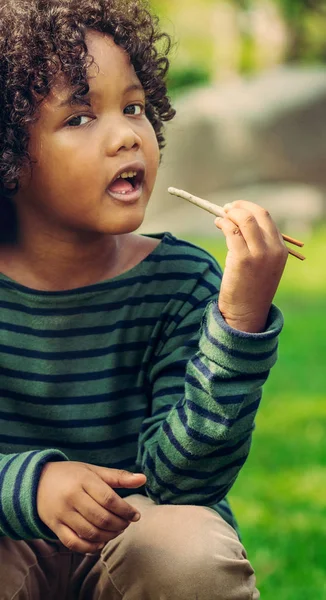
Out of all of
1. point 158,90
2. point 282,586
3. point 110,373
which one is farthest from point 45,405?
point 282,586

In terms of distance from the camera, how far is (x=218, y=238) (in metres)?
8.07

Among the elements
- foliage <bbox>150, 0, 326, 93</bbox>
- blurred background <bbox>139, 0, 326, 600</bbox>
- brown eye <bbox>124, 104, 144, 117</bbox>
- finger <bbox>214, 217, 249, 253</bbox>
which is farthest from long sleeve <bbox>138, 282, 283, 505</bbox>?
foliage <bbox>150, 0, 326, 93</bbox>

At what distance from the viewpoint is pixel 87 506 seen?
5.66ft

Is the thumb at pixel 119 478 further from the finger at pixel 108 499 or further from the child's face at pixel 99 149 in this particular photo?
the child's face at pixel 99 149

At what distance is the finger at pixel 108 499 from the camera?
171 cm

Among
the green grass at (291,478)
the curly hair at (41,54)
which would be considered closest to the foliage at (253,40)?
the green grass at (291,478)

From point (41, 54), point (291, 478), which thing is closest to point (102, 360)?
point (41, 54)

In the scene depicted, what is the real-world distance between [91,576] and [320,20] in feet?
35.8

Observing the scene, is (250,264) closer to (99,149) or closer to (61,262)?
(99,149)

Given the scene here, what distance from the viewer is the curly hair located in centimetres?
194

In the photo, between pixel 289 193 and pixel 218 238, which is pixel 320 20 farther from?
pixel 218 238

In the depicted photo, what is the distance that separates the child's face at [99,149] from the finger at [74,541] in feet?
1.68

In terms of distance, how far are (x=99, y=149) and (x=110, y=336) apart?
0.36 m

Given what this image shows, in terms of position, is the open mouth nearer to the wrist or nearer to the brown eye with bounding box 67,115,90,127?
the brown eye with bounding box 67,115,90,127
